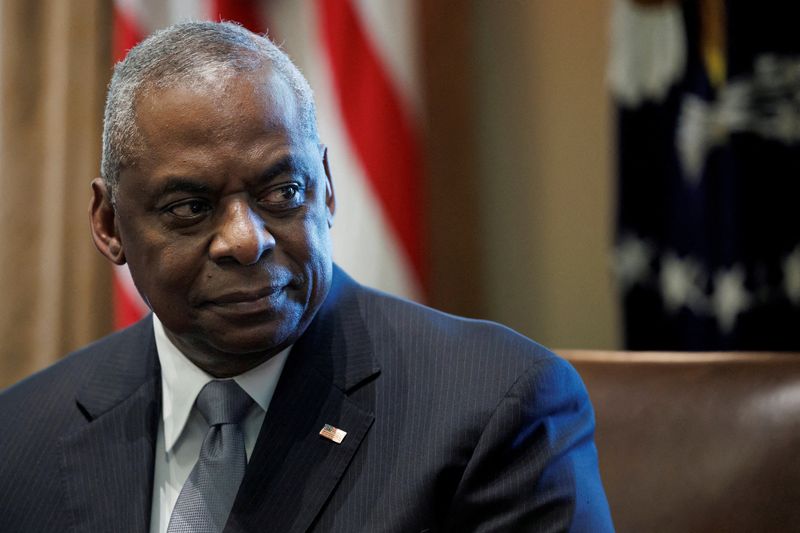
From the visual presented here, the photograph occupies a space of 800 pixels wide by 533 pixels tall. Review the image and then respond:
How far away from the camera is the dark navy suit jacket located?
1.56 m

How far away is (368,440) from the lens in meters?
1.66

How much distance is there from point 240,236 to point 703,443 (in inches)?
35.2

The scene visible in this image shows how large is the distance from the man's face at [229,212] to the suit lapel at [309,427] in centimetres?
11

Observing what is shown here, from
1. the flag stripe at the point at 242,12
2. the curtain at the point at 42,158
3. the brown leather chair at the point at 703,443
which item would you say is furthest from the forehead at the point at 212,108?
the flag stripe at the point at 242,12

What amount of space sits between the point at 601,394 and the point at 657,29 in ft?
4.32

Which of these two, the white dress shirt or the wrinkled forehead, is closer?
the wrinkled forehead

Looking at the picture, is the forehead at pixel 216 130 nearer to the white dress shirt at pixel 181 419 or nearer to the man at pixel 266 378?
the man at pixel 266 378

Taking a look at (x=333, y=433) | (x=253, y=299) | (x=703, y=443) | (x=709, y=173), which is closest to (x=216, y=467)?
(x=333, y=433)

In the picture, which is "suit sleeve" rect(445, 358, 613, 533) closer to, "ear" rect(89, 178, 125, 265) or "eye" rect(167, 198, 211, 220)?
"eye" rect(167, 198, 211, 220)

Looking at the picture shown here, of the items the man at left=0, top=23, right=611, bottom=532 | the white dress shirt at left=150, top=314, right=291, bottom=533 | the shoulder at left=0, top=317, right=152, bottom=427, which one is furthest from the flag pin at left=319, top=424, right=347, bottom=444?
the shoulder at left=0, top=317, right=152, bottom=427

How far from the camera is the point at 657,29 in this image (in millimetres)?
2857

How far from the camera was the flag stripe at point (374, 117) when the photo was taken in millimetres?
3045

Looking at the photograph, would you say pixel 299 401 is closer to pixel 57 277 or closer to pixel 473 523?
pixel 473 523

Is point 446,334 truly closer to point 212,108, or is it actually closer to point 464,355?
point 464,355
